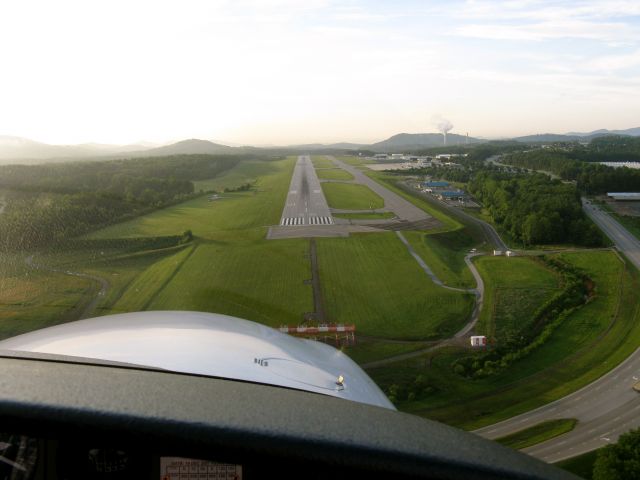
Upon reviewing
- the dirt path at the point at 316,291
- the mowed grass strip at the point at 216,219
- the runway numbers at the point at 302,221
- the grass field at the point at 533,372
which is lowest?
the grass field at the point at 533,372

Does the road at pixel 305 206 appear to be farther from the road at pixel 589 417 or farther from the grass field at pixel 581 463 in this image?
the grass field at pixel 581 463

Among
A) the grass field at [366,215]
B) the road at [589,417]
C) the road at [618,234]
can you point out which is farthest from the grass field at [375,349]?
the grass field at [366,215]

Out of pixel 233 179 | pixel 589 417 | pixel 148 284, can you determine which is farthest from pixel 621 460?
pixel 233 179

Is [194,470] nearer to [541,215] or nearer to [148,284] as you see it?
[148,284]

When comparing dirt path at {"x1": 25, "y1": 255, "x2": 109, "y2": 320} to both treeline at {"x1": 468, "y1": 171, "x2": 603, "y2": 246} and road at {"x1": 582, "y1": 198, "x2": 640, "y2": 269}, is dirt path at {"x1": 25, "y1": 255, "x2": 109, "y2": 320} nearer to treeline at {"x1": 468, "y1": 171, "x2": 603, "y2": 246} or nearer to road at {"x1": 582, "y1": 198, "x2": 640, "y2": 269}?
treeline at {"x1": 468, "y1": 171, "x2": 603, "y2": 246}

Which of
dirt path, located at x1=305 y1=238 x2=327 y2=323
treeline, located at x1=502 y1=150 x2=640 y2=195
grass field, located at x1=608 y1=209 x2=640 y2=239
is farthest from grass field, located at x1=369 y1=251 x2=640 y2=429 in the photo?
treeline, located at x1=502 y1=150 x2=640 y2=195

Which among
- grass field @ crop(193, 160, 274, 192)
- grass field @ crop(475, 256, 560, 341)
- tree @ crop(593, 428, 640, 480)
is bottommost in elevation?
tree @ crop(593, 428, 640, 480)

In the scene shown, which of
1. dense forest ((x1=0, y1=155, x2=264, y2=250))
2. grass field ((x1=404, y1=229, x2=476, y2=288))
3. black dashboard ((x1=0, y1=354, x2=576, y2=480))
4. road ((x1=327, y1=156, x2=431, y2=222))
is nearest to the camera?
black dashboard ((x1=0, y1=354, x2=576, y2=480))
